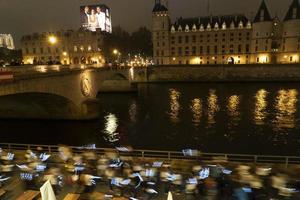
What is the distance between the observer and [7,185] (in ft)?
48.3

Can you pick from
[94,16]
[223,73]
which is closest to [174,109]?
[223,73]

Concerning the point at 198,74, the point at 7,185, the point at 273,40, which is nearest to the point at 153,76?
the point at 198,74

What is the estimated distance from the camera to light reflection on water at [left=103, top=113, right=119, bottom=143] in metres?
32.8

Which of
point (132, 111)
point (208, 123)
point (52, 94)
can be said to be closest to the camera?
point (52, 94)

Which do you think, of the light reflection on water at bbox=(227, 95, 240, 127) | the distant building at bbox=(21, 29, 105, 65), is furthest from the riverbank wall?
the light reflection on water at bbox=(227, 95, 240, 127)

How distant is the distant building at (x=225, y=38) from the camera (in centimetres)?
11275

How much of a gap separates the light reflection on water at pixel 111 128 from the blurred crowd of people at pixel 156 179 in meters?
15.8

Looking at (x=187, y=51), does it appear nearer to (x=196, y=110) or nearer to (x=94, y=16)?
(x=94, y=16)

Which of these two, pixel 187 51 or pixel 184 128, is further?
pixel 187 51

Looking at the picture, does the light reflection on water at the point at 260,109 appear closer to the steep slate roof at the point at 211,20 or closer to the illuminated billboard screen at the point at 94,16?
the steep slate roof at the point at 211,20

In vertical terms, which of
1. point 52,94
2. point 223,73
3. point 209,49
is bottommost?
point 52,94

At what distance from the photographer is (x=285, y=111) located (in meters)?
45.5

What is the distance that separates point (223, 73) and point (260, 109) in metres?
51.5

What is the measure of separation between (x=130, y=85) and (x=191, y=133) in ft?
144
